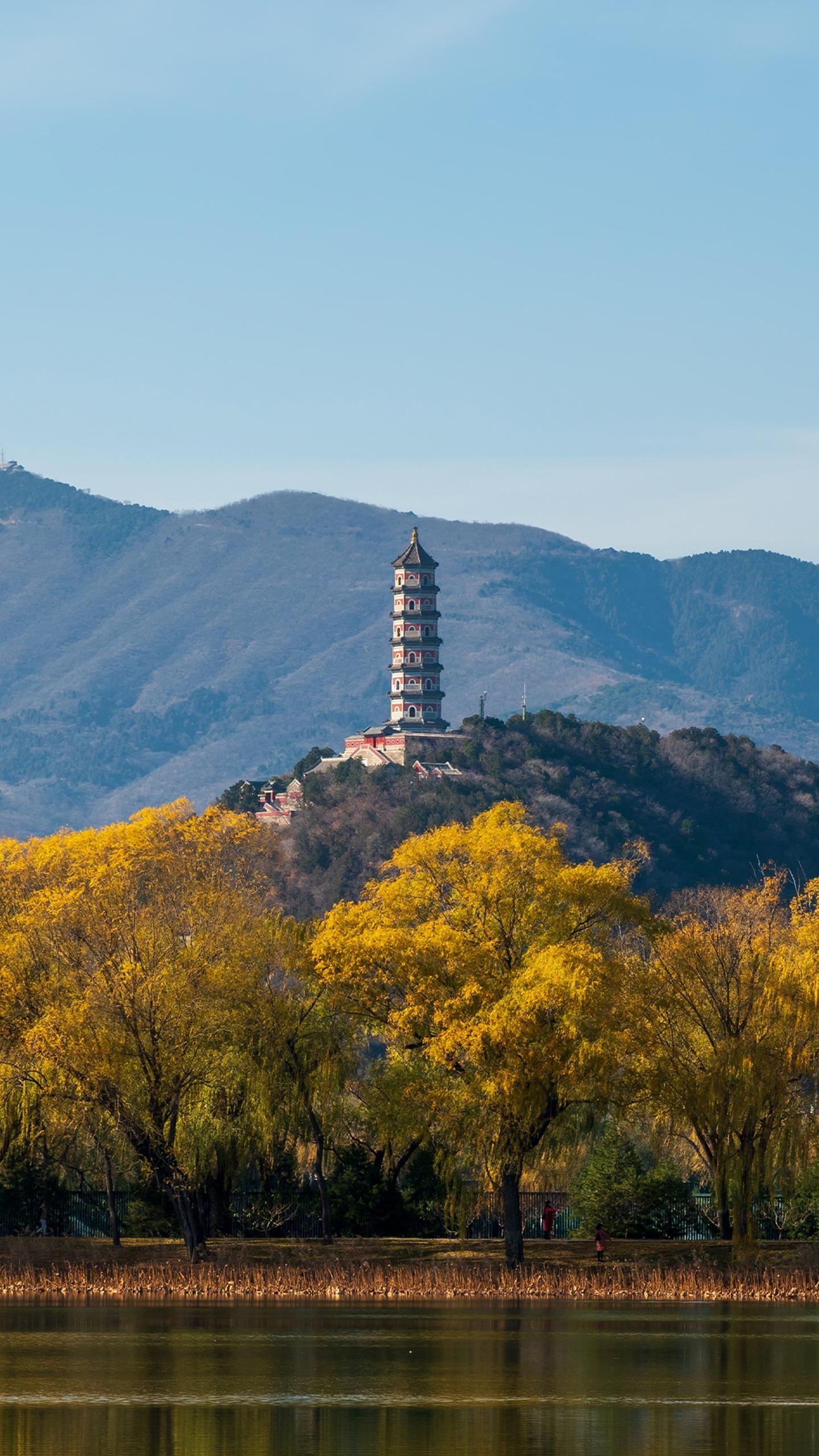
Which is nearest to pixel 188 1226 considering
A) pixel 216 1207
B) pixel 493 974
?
pixel 216 1207

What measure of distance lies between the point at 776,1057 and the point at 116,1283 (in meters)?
15.7

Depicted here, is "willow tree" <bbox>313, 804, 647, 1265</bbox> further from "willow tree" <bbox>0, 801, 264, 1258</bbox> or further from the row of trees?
"willow tree" <bbox>0, 801, 264, 1258</bbox>

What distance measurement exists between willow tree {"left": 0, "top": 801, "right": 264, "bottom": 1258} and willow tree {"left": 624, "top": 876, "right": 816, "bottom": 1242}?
9.47 m

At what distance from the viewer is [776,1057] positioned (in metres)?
51.3

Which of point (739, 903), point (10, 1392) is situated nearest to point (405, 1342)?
point (10, 1392)

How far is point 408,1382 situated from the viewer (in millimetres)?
32469

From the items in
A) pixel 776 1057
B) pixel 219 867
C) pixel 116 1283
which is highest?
pixel 219 867

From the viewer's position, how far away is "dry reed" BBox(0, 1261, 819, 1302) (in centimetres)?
4791

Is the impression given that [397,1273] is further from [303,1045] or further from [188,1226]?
[303,1045]

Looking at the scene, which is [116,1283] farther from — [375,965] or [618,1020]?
[618,1020]

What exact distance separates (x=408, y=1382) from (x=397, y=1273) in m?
17.1

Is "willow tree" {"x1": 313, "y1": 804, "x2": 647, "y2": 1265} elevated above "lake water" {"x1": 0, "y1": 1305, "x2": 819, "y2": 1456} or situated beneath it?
elevated above

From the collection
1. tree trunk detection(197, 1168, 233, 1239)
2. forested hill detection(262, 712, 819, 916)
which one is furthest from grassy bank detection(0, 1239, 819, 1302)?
forested hill detection(262, 712, 819, 916)

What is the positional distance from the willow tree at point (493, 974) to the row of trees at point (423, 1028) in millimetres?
57
